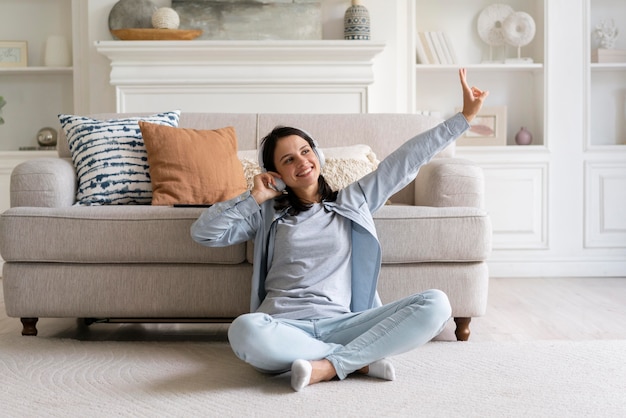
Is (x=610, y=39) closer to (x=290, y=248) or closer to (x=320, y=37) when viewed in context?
(x=320, y=37)

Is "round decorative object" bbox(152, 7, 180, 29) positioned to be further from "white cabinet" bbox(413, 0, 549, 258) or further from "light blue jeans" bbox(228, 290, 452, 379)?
"light blue jeans" bbox(228, 290, 452, 379)

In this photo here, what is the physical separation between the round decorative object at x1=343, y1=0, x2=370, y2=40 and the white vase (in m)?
1.61

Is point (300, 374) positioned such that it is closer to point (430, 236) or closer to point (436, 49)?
point (430, 236)

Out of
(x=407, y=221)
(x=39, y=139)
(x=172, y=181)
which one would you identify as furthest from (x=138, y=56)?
(x=407, y=221)

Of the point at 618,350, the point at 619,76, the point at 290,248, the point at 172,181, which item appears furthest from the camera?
the point at 619,76

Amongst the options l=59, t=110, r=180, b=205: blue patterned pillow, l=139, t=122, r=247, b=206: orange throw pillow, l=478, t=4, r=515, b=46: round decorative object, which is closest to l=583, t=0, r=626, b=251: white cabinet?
l=478, t=4, r=515, b=46: round decorative object

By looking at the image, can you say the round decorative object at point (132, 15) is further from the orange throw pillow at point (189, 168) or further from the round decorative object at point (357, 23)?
the orange throw pillow at point (189, 168)

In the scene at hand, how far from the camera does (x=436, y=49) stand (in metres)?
4.45

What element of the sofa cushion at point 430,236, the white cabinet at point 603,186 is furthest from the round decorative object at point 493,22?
the sofa cushion at point 430,236

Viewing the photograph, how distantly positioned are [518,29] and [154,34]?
6.53 ft

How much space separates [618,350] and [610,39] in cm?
262

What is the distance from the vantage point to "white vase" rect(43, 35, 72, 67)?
14.8 feet

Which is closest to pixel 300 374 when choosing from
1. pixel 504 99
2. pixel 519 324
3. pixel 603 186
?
pixel 519 324

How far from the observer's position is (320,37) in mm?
4371
